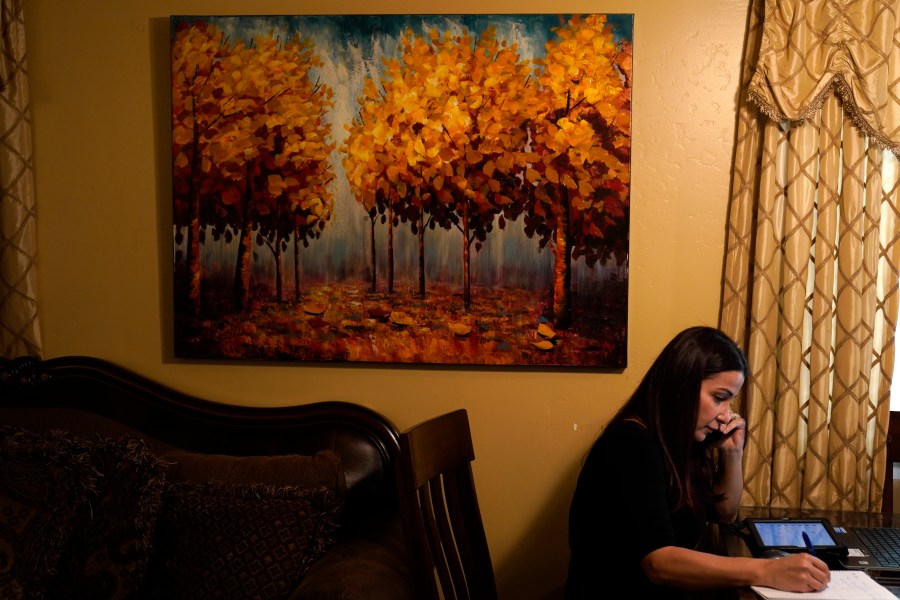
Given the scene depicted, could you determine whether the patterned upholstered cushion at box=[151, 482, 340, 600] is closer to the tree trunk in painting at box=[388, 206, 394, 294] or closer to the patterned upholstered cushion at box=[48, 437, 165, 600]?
the patterned upholstered cushion at box=[48, 437, 165, 600]

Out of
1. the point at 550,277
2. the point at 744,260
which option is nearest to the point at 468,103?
the point at 550,277

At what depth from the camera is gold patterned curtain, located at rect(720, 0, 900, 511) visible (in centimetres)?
231

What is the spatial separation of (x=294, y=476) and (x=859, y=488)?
1.71 m

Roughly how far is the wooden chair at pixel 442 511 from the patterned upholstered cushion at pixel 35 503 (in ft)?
3.42

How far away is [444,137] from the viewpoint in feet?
8.20

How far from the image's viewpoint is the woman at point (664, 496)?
1603 mm

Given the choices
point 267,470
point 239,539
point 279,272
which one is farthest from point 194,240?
point 239,539

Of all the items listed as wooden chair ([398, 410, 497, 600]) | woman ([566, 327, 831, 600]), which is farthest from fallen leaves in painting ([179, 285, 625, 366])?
woman ([566, 327, 831, 600])

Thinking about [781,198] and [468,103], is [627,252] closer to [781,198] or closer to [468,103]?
[781,198]

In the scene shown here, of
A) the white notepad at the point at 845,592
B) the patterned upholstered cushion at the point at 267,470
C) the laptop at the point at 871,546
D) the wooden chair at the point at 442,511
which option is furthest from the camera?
the patterned upholstered cushion at the point at 267,470

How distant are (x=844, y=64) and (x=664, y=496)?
148 centimetres

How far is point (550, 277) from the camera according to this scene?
249cm

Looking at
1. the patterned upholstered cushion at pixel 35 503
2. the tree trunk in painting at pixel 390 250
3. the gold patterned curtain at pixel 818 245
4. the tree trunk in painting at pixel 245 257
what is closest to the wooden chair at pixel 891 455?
the gold patterned curtain at pixel 818 245

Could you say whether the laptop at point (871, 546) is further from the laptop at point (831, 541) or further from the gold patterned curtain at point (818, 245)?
the gold patterned curtain at point (818, 245)
